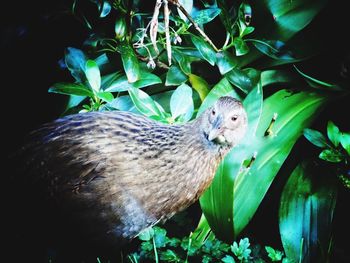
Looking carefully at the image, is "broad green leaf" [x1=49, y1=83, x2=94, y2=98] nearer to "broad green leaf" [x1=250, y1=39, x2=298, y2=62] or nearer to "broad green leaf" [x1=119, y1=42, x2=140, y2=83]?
"broad green leaf" [x1=119, y1=42, x2=140, y2=83]

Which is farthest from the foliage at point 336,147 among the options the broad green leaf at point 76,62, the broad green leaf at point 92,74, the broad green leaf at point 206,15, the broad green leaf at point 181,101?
the broad green leaf at point 76,62

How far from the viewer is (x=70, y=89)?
6.97 ft

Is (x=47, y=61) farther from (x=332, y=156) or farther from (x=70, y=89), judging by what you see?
(x=332, y=156)

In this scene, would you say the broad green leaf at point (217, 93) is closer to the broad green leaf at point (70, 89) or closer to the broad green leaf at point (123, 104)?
the broad green leaf at point (123, 104)

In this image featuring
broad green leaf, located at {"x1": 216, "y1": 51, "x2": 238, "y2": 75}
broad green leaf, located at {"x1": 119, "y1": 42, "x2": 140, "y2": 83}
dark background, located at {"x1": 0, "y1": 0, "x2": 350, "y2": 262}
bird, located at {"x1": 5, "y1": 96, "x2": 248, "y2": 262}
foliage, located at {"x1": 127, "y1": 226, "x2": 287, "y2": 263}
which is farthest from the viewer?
dark background, located at {"x1": 0, "y1": 0, "x2": 350, "y2": 262}

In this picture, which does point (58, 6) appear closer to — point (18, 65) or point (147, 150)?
point (18, 65)

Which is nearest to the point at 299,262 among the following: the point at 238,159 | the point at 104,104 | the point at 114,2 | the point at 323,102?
the point at 238,159

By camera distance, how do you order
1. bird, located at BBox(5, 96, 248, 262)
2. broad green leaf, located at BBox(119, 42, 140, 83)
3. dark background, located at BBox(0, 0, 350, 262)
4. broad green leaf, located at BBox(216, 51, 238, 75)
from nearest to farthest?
bird, located at BBox(5, 96, 248, 262) → broad green leaf, located at BBox(119, 42, 140, 83) → broad green leaf, located at BBox(216, 51, 238, 75) → dark background, located at BBox(0, 0, 350, 262)

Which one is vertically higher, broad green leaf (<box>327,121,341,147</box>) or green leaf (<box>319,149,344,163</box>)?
broad green leaf (<box>327,121,341,147</box>)

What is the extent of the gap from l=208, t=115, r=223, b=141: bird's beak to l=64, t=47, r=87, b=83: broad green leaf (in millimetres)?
724

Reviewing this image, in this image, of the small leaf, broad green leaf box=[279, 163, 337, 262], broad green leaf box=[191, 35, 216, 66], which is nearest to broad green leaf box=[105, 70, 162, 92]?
broad green leaf box=[191, 35, 216, 66]

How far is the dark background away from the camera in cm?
248

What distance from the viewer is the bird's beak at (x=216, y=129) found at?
6.64 ft

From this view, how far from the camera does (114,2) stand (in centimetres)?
229
